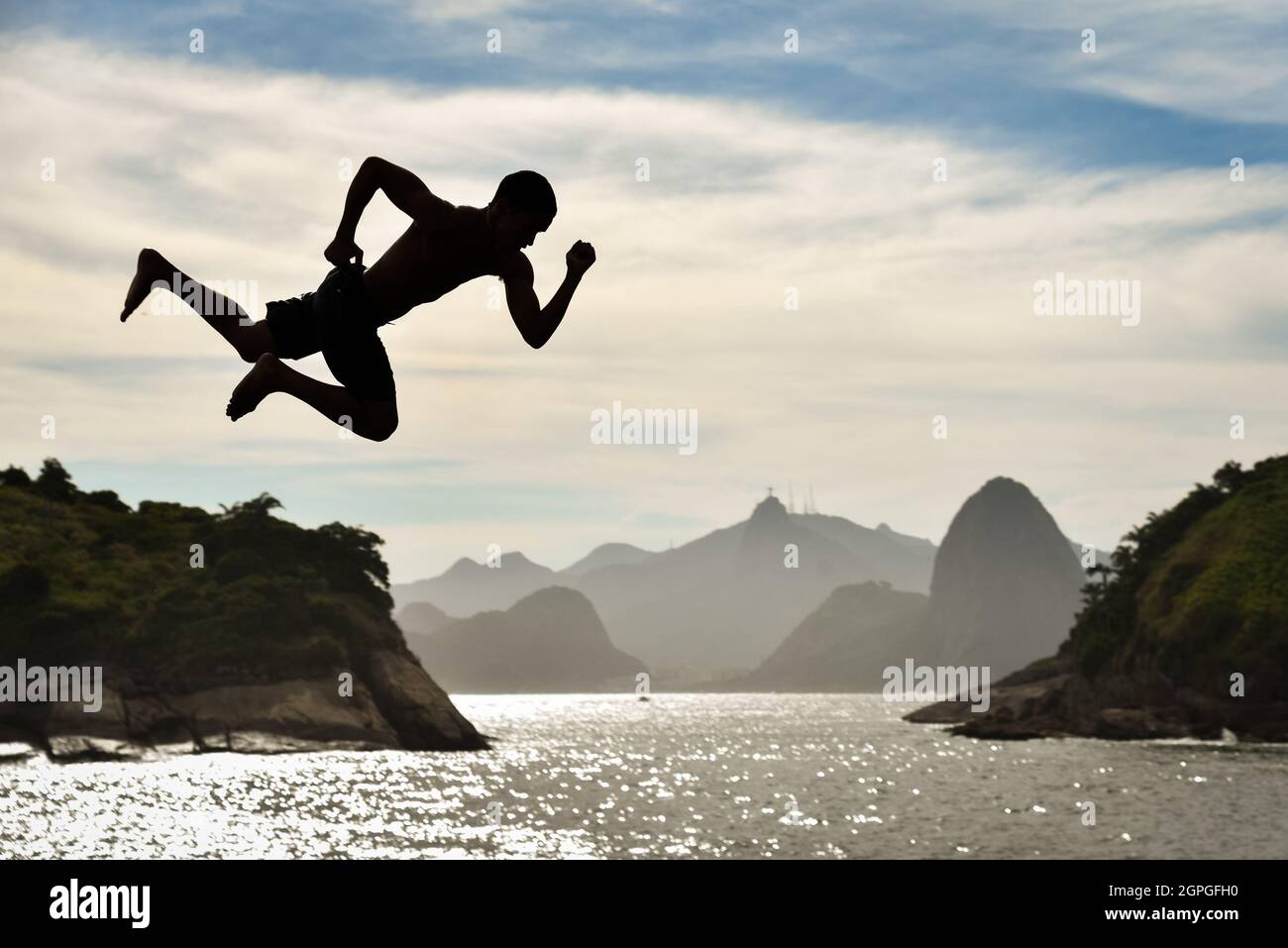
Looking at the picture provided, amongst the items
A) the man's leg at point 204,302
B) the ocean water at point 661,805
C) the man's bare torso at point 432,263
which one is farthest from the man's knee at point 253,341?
the ocean water at point 661,805

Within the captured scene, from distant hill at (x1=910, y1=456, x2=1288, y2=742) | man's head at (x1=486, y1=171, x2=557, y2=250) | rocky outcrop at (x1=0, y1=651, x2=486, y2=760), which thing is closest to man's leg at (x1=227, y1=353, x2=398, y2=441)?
man's head at (x1=486, y1=171, x2=557, y2=250)

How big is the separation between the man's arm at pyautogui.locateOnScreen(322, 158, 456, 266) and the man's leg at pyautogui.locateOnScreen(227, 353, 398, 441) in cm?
57

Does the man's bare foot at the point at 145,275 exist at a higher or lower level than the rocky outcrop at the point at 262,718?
higher

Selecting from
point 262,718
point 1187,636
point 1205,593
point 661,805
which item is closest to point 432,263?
point 661,805

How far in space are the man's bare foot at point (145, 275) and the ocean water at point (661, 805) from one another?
155 ft

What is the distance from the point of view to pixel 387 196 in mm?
5453

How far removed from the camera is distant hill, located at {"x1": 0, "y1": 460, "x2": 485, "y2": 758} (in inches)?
3890

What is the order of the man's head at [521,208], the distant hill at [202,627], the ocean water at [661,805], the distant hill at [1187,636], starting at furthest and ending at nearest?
the distant hill at [1187,636] < the distant hill at [202,627] < the ocean water at [661,805] < the man's head at [521,208]

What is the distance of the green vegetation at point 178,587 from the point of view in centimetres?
10062

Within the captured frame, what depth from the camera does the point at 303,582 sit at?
11762cm

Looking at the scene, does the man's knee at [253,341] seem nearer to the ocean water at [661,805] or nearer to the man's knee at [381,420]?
the man's knee at [381,420]

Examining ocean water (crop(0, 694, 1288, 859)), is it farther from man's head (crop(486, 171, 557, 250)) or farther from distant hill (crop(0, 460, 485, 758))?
man's head (crop(486, 171, 557, 250))
